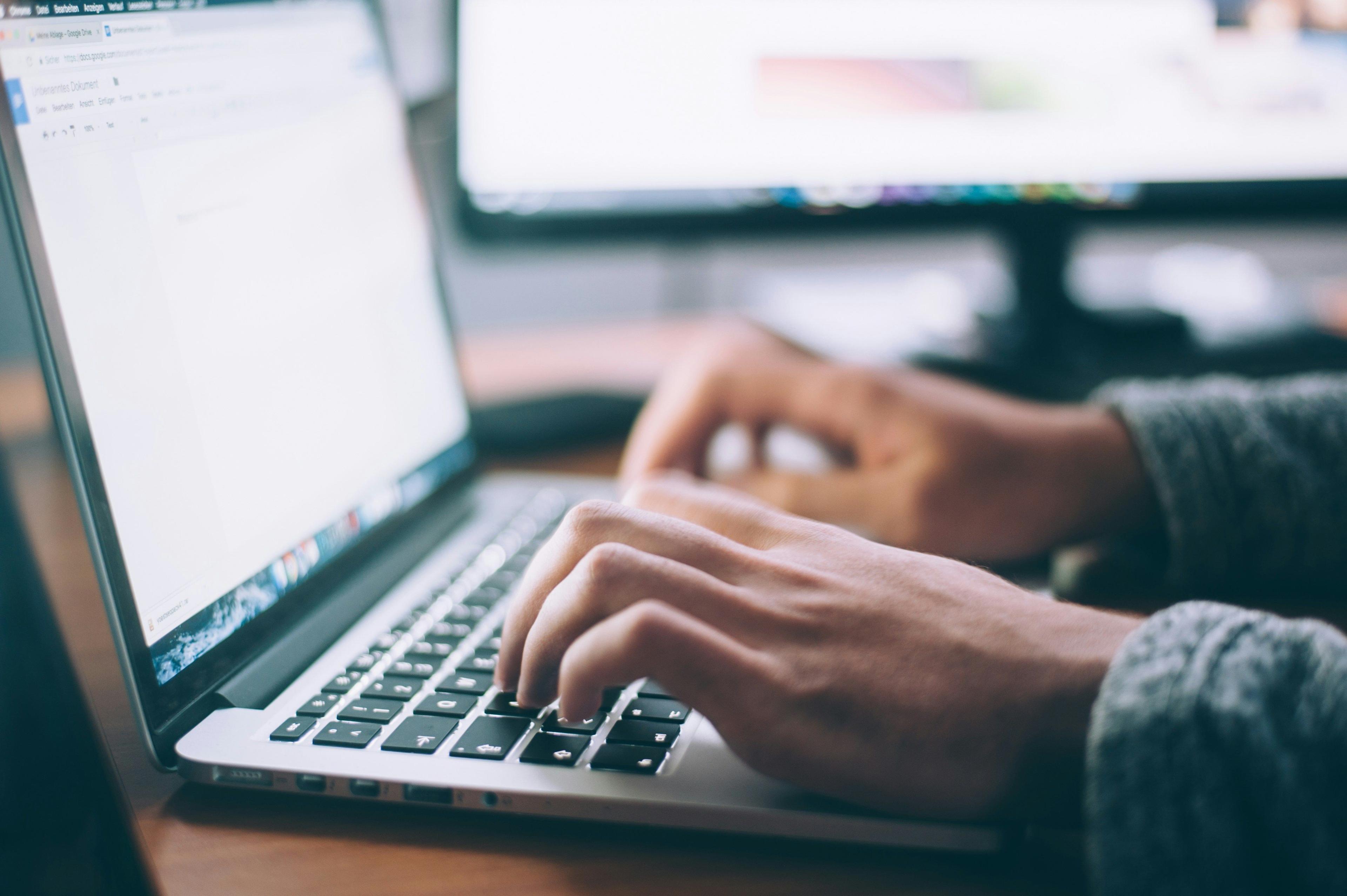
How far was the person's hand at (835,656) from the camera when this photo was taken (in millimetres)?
285

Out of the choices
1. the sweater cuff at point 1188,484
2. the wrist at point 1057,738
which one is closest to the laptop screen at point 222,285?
the wrist at point 1057,738

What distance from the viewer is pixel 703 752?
0.32m

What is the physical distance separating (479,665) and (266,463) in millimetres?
133

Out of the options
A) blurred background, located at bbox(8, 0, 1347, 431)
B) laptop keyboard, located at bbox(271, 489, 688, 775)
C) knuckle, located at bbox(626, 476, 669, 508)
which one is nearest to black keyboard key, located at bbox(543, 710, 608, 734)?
laptop keyboard, located at bbox(271, 489, 688, 775)

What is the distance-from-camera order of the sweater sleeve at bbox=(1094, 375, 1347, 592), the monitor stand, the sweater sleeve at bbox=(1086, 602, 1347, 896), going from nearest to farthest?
1. the sweater sleeve at bbox=(1086, 602, 1347, 896)
2. the sweater sleeve at bbox=(1094, 375, 1347, 592)
3. the monitor stand

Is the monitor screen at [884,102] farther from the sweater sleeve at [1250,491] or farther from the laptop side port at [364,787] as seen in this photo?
the laptop side port at [364,787]

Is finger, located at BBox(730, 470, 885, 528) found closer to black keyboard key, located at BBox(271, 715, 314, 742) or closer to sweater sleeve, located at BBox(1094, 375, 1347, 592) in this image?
sweater sleeve, located at BBox(1094, 375, 1347, 592)

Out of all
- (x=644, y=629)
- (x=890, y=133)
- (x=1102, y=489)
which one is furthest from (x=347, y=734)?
(x=890, y=133)

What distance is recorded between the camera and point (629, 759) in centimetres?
31

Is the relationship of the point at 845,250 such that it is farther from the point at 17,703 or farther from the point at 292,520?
the point at 17,703

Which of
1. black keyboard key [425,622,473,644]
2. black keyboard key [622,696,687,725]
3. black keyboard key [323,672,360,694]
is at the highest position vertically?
black keyboard key [323,672,360,694]

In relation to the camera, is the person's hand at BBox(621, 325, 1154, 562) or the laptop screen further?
the person's hand at BBox(621, 325, 1154, 562)

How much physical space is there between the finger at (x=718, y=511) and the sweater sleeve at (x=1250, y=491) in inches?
8.6

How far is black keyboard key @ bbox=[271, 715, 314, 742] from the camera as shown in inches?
12.9
